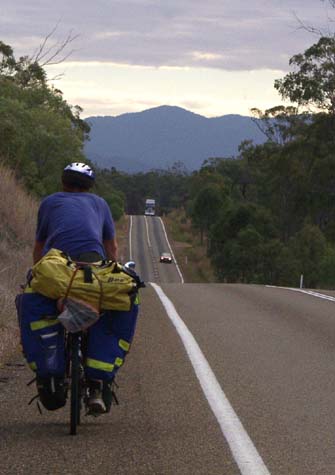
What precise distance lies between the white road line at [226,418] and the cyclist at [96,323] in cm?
86

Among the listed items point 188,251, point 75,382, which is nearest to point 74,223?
point 75,382

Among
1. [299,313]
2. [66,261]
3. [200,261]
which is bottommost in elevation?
[200,261]

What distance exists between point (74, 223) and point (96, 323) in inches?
27.7

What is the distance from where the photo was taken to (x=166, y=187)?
596 feet

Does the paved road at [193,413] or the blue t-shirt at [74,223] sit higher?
the blue t-shirt at [74,223]

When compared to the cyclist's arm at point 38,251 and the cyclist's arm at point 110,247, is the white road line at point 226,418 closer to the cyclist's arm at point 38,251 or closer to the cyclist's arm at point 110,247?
the cyclist's arm at point 110,247

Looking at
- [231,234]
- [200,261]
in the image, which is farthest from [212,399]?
[200,261]

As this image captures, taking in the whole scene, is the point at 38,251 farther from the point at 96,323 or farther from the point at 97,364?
the point at 97,364

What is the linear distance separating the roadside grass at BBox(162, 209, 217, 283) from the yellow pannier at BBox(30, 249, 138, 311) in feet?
214

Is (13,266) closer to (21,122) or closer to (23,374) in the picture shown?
(23,374)

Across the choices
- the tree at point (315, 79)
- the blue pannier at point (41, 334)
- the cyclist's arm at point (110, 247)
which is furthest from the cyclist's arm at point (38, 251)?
the tree at point (315, 79)

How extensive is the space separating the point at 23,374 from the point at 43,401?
8.37 feet

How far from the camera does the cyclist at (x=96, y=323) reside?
639 centimetres

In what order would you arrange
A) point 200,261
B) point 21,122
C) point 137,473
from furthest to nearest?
point 200,261, point 21,122, point 137,473
